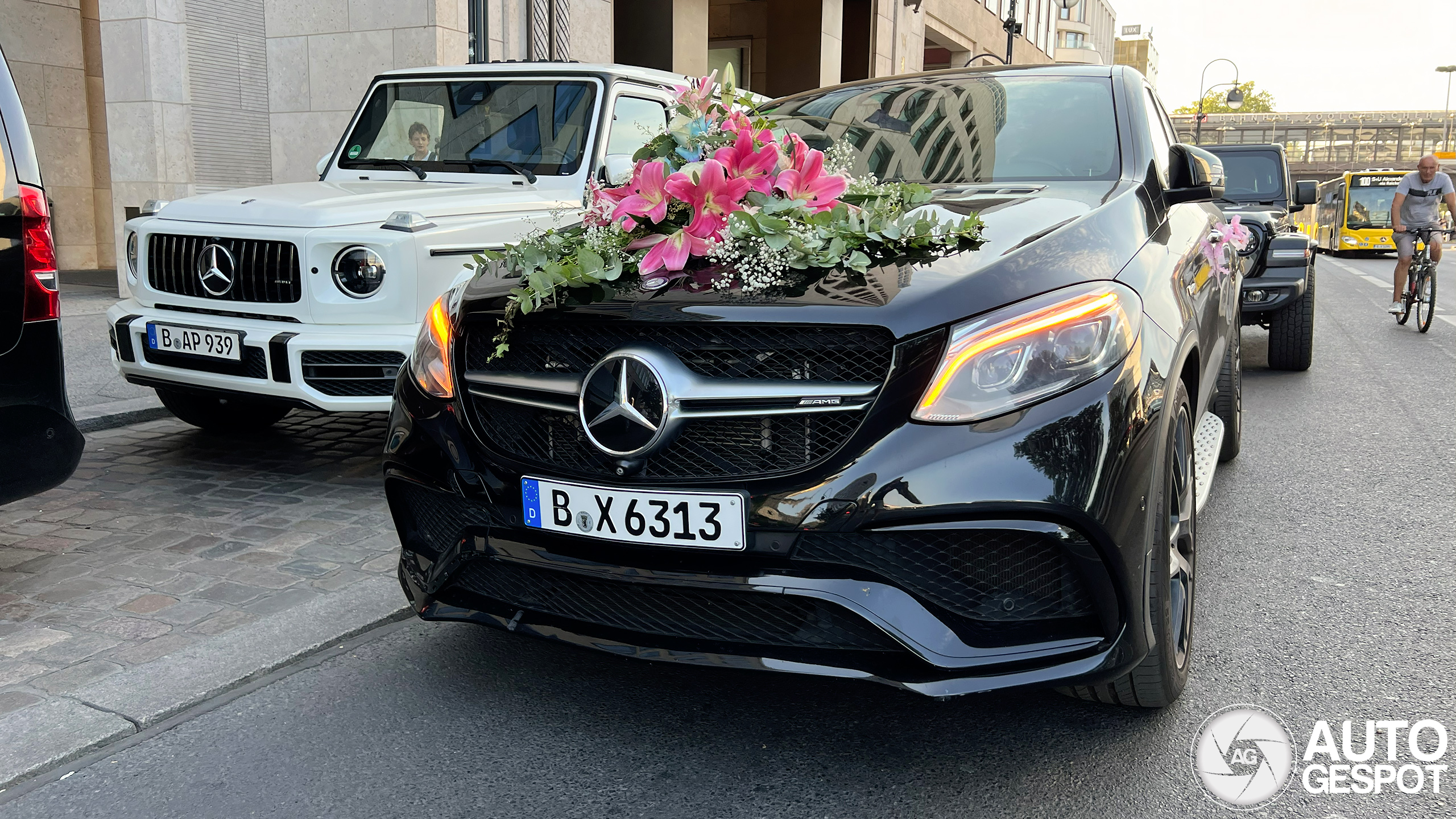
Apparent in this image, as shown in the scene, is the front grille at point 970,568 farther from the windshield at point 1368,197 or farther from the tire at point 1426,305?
the windshield at point 1368,197

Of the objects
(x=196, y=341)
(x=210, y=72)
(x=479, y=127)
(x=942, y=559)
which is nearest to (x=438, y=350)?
(x=942, y=559)

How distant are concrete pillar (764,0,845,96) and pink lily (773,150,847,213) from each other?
21420 mm

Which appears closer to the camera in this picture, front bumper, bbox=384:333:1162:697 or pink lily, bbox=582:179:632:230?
front bumper, bbox=384:333:1162:697

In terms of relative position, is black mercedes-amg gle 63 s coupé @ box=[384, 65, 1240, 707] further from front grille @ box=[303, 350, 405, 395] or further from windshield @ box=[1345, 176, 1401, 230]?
windshield @ box=[1345, 176, 1401, 230]

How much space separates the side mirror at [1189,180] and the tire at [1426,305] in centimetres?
990

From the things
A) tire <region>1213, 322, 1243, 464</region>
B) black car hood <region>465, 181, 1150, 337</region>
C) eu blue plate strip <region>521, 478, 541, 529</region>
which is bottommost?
tire <region>1213, 322, 1243, 464</region>

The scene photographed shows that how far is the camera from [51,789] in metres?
2.54

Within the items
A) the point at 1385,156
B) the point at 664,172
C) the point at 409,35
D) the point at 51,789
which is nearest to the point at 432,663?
the point at 51,789

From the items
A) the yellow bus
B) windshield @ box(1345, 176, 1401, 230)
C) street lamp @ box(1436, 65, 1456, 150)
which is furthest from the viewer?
street lamp @ box(1436, 65, 1456, 150)

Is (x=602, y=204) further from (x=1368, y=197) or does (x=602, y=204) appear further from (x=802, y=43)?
(x=1368, y=197)

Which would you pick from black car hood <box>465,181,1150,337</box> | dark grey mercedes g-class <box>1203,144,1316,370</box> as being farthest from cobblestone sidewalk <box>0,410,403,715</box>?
dark grey mercedes g-class <box>1203,144,1316,370</box>

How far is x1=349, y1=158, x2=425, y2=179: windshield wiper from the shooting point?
6102 mm

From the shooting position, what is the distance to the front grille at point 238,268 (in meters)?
4.85

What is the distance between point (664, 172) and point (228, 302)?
3.01 metres
